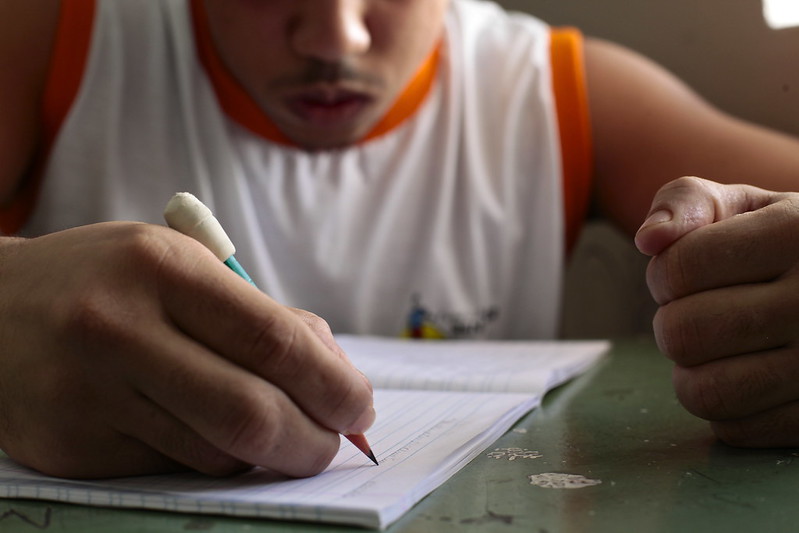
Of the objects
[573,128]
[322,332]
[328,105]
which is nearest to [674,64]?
[573,128]

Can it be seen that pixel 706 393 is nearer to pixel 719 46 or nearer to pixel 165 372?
pixel 165 372

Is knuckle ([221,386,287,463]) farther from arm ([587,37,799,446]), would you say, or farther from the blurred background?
the blurred background

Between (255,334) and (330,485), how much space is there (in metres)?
0.08

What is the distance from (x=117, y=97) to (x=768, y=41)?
95 centimetres

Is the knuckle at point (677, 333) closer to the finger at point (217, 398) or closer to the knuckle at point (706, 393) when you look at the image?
the knuckle at point (706, 393)

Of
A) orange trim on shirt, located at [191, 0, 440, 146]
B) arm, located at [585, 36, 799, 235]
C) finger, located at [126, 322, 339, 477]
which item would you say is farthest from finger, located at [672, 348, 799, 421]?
orange trim on shirt, located at [191, 0, 440, 146]

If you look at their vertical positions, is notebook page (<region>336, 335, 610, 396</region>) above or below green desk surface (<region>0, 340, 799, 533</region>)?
below

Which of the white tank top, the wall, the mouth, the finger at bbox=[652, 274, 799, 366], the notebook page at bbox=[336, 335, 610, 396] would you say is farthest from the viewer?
the wall

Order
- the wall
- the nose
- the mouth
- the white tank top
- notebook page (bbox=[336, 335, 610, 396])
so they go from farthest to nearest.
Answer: the wall → the white tank top → the mouth → the nose → notebook page (bbox=[336, 335, 610, 396])

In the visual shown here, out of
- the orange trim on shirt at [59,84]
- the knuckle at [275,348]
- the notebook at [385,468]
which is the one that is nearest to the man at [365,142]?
the orange trim on shirt at [59,84]

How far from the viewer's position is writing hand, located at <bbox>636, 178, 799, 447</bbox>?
0.47 m

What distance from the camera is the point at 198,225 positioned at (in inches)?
16.7

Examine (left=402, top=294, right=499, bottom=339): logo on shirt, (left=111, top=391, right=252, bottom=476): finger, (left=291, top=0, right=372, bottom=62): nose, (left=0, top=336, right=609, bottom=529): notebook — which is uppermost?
(left=291, top=0, right=372, bottom=62): nose

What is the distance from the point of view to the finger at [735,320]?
465mm
